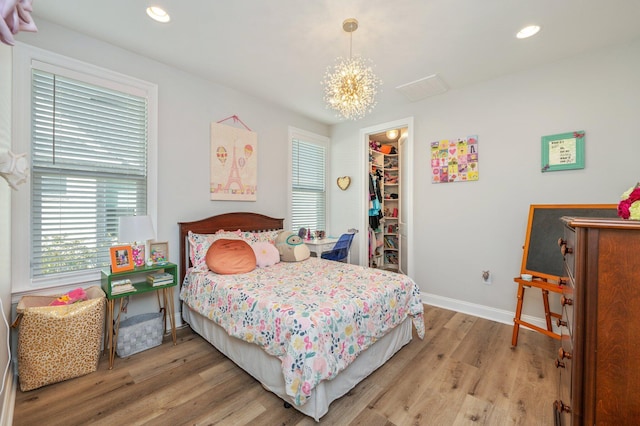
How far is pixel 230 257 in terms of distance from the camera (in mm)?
2531

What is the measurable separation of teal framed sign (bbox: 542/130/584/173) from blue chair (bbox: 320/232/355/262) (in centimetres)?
228

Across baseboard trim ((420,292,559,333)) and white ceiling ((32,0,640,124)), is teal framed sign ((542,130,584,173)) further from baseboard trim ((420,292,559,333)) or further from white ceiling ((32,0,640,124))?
baseboard trim ((420,292,559,333))

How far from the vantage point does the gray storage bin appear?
7.23 ft

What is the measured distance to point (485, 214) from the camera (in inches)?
119

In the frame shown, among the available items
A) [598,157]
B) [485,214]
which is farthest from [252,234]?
[598,157]

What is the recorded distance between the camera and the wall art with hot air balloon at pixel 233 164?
3062mm

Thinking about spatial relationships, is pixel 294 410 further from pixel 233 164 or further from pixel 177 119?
pixel 177 119

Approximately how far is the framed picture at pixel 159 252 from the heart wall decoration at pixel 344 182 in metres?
2.64

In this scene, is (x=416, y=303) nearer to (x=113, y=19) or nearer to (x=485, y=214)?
(x=485, y=214)

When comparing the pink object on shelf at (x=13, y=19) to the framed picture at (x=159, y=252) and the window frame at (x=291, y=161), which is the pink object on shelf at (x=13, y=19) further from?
the window frame at (x=291, y=161)

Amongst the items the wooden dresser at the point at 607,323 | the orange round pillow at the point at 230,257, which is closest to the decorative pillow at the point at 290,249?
the orange round pillow at the point at 230,257

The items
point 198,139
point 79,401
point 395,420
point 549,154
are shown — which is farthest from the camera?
point 198,139

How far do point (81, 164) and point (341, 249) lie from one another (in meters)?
2.93

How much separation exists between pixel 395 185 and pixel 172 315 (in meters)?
4.44
